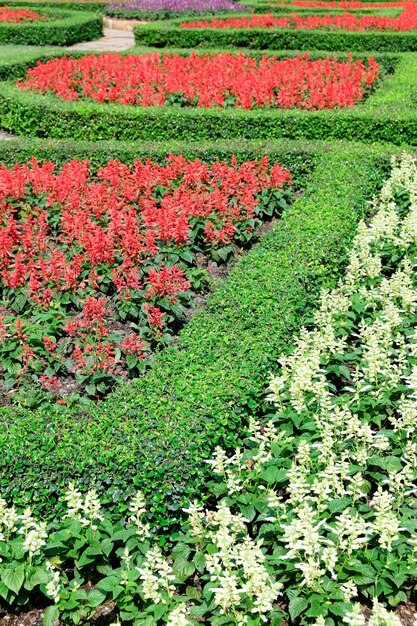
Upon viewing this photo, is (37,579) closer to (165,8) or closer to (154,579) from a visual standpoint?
(154,579)

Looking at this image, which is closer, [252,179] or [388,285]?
[388,285]

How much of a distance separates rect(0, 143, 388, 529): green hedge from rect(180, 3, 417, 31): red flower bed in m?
16.9

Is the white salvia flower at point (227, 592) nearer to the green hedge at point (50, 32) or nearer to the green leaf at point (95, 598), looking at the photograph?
the green leaf at point (95, 598)

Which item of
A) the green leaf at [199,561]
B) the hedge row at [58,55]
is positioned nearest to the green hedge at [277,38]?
the hedge row at [58,55]

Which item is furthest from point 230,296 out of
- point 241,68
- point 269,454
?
point 241,68

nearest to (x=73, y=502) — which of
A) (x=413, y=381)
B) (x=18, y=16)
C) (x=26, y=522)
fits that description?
(x=26, y=522)

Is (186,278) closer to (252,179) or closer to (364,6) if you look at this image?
(252,179)

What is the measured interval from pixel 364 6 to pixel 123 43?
8327 mm

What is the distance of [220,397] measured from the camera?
5.82 meters

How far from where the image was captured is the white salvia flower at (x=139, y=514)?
4840mm

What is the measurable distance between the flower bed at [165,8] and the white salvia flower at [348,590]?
26581mm

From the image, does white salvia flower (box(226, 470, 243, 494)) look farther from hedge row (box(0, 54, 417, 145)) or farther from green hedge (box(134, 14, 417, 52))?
green hedge (box(134, 14, 417, 52))

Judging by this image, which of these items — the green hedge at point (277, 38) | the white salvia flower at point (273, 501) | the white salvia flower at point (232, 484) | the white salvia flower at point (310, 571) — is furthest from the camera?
the green hedge at point (277, 38)

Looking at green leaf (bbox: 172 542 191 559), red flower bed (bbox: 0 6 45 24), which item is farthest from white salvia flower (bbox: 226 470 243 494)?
red flower bed (bbox: 0 6 45 24)
